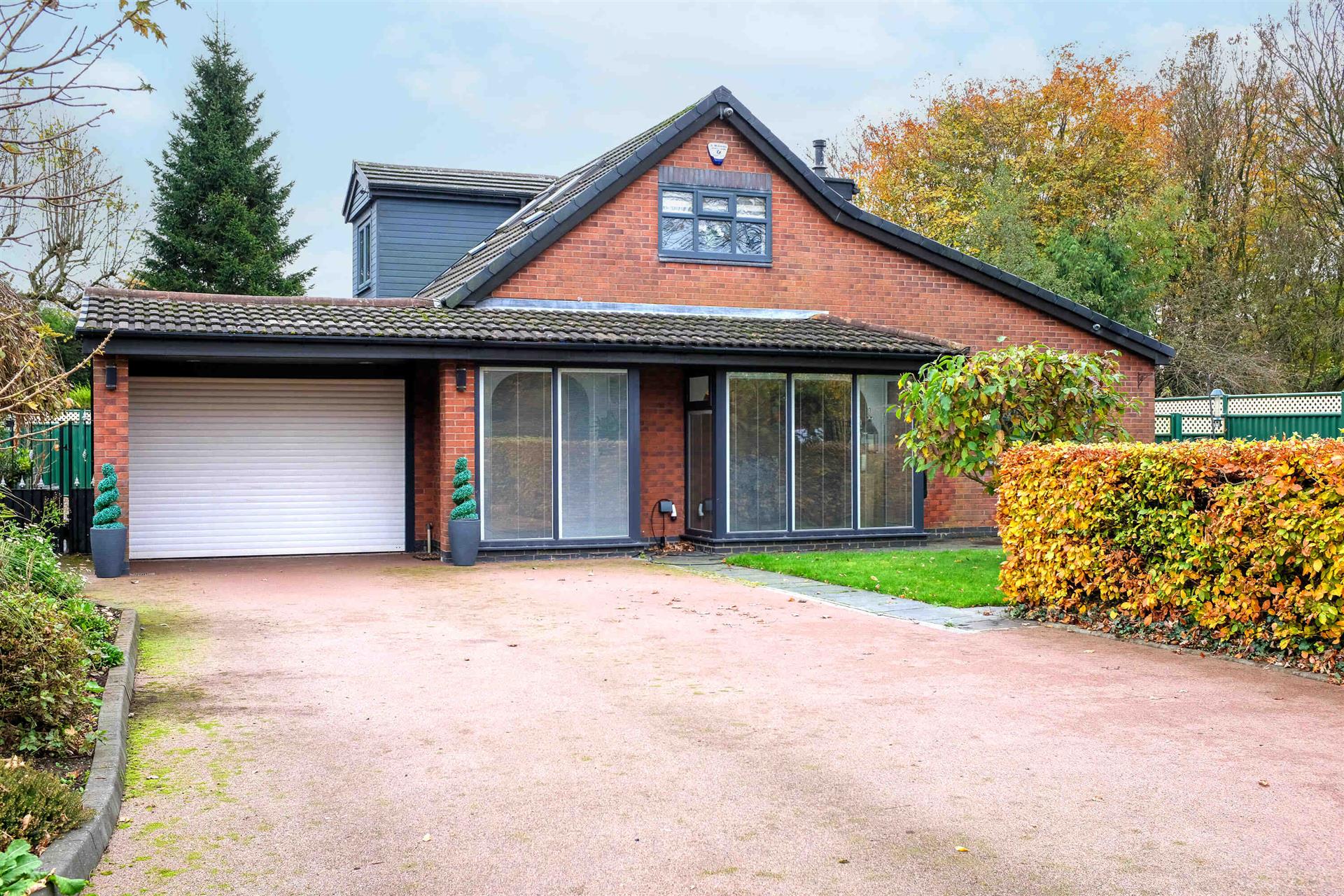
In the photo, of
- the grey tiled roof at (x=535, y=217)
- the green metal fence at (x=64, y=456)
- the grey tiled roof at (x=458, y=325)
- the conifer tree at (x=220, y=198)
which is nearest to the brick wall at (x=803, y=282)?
the grey tiled roof at (x=458, y=325)

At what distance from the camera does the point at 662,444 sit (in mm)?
18016

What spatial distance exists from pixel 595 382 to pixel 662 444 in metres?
1.98

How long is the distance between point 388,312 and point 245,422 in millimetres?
2779

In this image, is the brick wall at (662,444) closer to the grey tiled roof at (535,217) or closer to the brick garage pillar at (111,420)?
the grey tiled roof at (535,217)

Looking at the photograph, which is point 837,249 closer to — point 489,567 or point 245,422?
point 489,567

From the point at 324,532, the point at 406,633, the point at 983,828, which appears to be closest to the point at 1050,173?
the point at 324,532

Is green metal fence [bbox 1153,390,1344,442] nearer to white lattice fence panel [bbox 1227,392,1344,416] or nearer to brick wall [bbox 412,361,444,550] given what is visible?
white lattice fence panel [bbox 1227,392,1344,416]

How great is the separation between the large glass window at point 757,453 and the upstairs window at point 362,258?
9.67 m

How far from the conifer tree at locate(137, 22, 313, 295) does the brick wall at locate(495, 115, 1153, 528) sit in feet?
65.9

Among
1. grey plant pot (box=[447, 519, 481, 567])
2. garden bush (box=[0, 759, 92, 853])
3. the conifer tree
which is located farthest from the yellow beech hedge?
the conifer tree

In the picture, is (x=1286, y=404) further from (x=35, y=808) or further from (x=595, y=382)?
(x=35, y=808)

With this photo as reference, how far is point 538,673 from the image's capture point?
8.45 meters

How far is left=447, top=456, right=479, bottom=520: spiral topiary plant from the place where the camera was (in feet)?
50.8

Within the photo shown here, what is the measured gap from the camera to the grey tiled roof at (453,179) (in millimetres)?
22688
